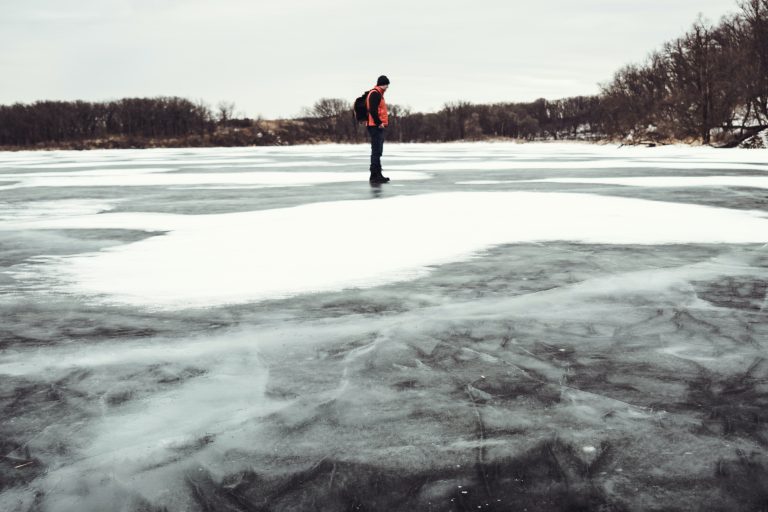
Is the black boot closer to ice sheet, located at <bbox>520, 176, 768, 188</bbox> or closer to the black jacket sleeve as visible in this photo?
the black jacket sleeve

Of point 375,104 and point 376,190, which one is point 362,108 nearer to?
point 375,104

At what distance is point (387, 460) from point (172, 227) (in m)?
5.21

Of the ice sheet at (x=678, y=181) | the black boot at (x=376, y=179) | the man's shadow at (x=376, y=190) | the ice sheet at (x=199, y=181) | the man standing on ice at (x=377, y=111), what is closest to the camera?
the man's shadow at (x=376, y=190)

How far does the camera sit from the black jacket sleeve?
11.0 meters

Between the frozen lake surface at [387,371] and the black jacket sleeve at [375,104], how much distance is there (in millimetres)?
5387

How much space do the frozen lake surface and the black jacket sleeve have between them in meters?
5.39

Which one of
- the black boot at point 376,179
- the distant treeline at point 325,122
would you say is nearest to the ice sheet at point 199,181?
the black boot at point 376,179

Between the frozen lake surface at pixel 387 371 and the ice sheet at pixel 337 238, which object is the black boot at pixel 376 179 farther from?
the frozen lake surface at pixel 387 371

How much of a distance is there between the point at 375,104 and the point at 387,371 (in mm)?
8877

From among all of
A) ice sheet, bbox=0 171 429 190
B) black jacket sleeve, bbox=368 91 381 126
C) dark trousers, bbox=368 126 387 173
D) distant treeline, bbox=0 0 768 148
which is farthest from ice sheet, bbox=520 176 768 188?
distant treeline, bbox=0 0 768 148

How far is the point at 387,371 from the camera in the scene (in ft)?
8.48

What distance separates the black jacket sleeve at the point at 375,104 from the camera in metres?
11.0

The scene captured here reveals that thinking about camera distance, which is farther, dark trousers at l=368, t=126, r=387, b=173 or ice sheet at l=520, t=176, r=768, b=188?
dark trousers at l=368, t=126, r=387, b=173

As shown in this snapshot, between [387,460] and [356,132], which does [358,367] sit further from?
[356,132]
